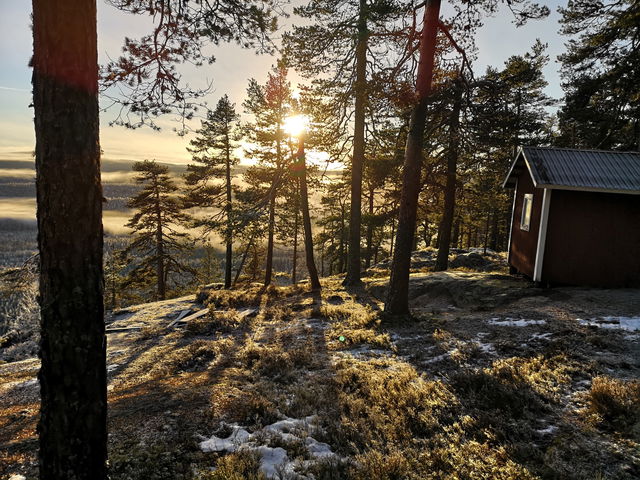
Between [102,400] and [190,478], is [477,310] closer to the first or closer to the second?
[190,478]

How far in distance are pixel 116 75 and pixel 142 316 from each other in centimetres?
1464

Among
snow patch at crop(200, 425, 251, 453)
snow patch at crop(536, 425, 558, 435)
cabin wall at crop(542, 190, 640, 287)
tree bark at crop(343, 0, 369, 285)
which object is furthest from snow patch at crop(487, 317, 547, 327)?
tree bark at crop(343, 0, 369, 285)

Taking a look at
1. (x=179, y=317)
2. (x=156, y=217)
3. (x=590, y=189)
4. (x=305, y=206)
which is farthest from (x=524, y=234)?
(x=156, y=217)

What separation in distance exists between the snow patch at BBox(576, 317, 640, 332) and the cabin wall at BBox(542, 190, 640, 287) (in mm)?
3817

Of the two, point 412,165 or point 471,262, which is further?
point 471,262

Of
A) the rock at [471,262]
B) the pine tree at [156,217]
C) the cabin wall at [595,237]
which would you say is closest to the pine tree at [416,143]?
the cabin wall at [595,237]

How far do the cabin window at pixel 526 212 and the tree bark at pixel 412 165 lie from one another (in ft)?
22.4

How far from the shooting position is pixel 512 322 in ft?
29.8

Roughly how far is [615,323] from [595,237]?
4.86 meters

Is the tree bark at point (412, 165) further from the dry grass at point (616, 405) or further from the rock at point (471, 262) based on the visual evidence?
the rock at point (471, 262)

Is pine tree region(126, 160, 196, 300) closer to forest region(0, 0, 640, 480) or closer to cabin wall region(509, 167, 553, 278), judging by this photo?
forest region(0, 0, 640, 480)

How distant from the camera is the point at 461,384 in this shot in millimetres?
5785

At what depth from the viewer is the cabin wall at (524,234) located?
12.8m

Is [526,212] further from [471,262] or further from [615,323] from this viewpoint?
[471,262]
